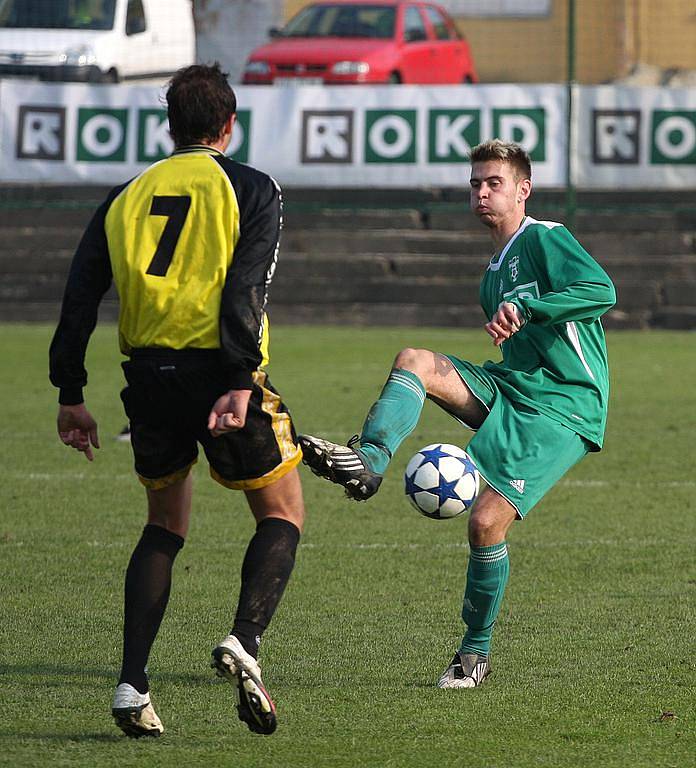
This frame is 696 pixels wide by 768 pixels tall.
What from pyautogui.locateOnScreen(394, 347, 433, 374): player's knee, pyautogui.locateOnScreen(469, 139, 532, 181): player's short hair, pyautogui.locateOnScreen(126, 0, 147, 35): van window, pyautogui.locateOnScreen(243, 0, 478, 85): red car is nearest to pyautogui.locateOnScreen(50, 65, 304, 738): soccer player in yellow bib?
pyautogui.locateOnScreen(394, 347, 433, 374): player's knee

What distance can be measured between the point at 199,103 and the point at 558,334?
1533 millimetres

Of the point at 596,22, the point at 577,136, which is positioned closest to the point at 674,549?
the point at 577,136

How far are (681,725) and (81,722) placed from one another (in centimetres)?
169

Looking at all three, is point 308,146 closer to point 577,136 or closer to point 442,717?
point 577,136

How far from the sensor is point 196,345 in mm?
4105

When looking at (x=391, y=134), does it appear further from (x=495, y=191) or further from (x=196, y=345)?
(x=196, y=345)

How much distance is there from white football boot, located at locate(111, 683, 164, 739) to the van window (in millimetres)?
18055

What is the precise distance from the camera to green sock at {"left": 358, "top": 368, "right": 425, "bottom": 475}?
464cm

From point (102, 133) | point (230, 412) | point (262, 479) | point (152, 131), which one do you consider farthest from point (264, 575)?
point (102, 133)

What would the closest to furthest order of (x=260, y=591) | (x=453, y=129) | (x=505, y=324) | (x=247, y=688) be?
(x=247, y=688) → (x=260, y=591) → (x=505, y=324) → (x=453, y=129)

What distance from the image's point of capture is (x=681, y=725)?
4.35 metres

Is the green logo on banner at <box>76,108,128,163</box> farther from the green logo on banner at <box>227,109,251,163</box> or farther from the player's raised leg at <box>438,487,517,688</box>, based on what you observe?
the player's raised leg at <box>438,487,517,688</box>

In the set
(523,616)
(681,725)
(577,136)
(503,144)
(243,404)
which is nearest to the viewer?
(243,404)

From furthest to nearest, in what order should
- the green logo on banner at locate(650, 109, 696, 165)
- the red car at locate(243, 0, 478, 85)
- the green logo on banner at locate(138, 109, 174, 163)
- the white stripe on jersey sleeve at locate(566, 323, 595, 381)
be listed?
the red car at locate(243, 0, 478, 85) → the green logo on banner at locate(138, 109, 174, 163) → the green logo on banner at locate(650, 109, 696, 165) → the white stripe on jersey sleeve at locate(566, 323, 595, 381)
